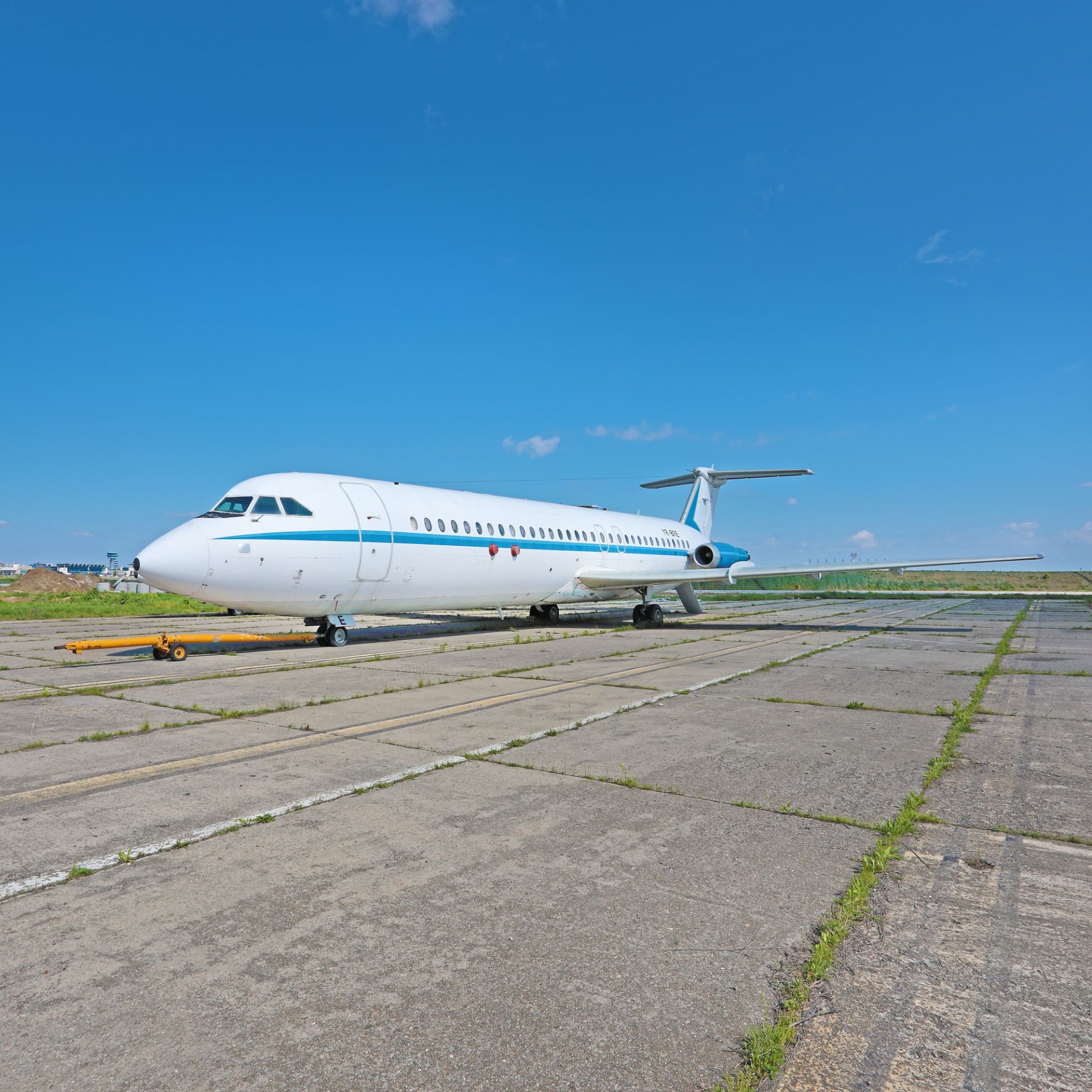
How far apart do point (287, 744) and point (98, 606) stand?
2828 cm

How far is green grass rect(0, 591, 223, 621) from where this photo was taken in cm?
2522

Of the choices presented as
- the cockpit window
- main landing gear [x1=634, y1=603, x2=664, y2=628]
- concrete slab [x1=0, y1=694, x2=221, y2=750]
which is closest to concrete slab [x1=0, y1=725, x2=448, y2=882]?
concrete slab [x1=0, y1=694, x2=221, y2=750]

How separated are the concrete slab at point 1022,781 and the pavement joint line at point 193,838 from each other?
11.8 ft

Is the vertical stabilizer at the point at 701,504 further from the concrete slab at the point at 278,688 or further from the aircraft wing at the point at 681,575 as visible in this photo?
the concrete slab at the point at 278,688

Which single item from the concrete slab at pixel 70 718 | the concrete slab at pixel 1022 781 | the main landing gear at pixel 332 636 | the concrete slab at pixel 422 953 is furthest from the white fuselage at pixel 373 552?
the concrete slab at pixel 1022 781

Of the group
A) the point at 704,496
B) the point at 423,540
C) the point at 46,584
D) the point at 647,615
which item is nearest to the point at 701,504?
the point at 704,496

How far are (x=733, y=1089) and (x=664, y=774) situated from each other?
3228 millimetres

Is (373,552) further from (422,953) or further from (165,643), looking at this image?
(422,953)

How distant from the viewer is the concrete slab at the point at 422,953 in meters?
2.18

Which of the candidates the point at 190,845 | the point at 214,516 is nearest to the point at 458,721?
the point at 190,845

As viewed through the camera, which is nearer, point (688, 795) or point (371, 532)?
point (688, 795)

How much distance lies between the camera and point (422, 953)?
9.09 feet

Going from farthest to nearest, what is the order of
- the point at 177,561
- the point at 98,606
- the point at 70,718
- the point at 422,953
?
1. the point at 98,606
2. the point at 177,561
3. the point at 70,718
4. the point at 422,953

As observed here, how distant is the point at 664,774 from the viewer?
17.2ft
